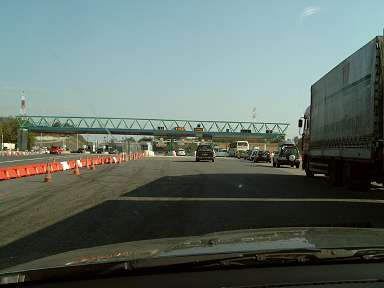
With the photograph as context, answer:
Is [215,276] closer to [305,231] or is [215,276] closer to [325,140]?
[305,231]

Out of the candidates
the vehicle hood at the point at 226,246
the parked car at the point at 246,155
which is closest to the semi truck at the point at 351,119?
the vehicle hood at the point at 226,246

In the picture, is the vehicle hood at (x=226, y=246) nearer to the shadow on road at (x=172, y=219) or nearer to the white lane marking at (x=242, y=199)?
the shadow on road at (x=172, y=219)

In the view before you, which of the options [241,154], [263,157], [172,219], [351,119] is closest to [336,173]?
[351,119]

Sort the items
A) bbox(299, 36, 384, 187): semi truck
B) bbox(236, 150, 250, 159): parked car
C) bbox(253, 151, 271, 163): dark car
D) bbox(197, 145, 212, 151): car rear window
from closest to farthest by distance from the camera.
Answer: bbox(299, 36, 384, 187): semi truck < bbox(197, 145, 212, 151): car rear window < bbox(253, 151, 271, 163): dark car < bbox(236, 150, 250, 159): parked car

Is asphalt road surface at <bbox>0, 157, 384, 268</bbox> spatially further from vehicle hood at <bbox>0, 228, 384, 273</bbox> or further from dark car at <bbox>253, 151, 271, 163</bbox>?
dark car at <bbox>253, 151, 271, 163</bbox>

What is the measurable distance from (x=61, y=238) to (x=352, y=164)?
11824 mm

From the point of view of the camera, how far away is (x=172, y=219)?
41.4 feet

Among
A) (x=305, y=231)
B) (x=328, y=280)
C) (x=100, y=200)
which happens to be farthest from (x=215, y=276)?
(x=100, y=200)

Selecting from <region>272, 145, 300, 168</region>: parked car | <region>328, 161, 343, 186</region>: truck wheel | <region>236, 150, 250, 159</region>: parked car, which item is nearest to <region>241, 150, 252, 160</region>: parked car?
<region>236, 150, 250, 159</region>: parked car

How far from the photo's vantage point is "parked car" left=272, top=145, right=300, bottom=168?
164 ft

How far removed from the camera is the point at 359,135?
17.6m

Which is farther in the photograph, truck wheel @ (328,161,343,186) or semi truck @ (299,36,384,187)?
truck wheel @ (328,161,343,186)

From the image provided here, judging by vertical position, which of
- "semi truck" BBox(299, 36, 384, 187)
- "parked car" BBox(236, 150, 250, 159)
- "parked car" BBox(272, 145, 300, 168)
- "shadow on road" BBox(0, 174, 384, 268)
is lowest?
"parked car" BBox(236, 150, 250, 159)

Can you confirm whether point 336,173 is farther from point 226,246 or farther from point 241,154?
point 241,154
